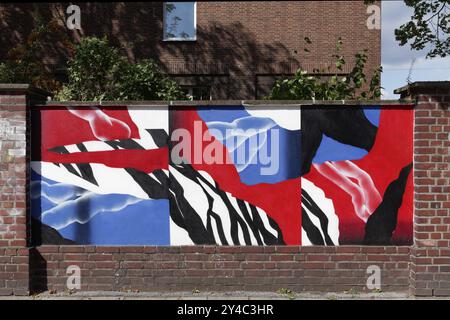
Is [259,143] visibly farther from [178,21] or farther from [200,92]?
[178,21]

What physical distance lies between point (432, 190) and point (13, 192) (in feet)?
16.1

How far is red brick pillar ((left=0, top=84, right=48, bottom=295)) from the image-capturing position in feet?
20.2

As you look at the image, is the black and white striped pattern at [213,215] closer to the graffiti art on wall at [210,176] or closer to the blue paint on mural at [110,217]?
the graffiti art on wall at [210,176]

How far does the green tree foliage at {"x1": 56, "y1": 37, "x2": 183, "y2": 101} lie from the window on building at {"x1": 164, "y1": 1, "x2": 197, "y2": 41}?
548cm

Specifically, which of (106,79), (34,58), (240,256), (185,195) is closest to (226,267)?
(240,256)

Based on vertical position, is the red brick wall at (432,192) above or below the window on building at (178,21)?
below

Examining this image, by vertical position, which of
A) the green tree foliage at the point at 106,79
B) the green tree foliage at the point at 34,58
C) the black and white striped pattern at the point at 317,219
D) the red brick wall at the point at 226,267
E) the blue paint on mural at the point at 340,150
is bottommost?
the red brick wall at the point at 226,267

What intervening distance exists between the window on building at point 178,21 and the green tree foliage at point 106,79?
5476 mm

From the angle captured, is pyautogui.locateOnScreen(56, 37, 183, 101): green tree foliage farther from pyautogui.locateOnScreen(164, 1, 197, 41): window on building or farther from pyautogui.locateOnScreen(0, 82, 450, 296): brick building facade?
→ pyautogui.locateOnScreen(164, 1, 197, 41): window on building

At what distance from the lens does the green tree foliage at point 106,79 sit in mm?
10523

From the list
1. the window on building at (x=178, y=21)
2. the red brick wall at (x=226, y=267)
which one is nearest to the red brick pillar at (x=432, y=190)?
the red brick wall at (x=226, y=267)

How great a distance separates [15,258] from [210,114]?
9.36 ft

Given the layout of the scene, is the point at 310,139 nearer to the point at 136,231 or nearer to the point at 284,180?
the point at 284,180

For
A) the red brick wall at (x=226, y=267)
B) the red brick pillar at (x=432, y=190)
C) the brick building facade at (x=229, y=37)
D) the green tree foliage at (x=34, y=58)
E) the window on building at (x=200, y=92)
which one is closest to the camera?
the red brick pillar at (x=432, y=190)
